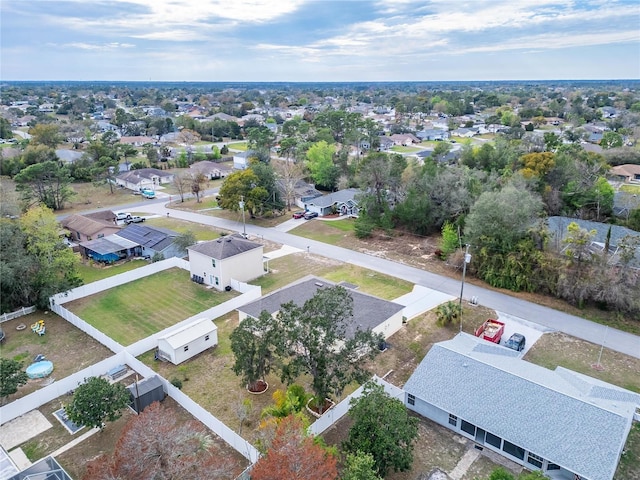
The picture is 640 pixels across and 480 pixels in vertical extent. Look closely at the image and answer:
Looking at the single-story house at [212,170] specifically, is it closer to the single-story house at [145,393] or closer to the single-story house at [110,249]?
the single-story house at [110,249]

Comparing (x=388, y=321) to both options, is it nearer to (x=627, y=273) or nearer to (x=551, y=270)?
(x=551, y=270)

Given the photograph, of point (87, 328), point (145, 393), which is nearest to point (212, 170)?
point (87, 328)

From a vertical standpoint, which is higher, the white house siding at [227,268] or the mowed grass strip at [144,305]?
the white house siding at [227,268]

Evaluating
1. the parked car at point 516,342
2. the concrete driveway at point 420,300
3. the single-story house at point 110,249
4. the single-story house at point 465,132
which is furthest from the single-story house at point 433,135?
the parked car at point 516,342

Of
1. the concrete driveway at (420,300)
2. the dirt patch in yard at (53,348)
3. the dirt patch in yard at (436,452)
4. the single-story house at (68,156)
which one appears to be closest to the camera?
the dirt patch in yard at (436,452)

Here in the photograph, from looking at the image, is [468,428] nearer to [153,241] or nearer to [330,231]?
[330,231]

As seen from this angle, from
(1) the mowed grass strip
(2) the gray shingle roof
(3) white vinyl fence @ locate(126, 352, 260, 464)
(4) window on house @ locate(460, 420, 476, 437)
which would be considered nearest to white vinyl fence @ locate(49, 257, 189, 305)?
(1) the mowed grass strip

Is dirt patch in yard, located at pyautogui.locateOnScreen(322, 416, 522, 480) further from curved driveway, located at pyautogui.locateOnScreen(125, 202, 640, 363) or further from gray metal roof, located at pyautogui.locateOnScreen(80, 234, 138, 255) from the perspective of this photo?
gray metal roof, located at pyautogui.locateOnScreen(80, 234, 138, 255)
